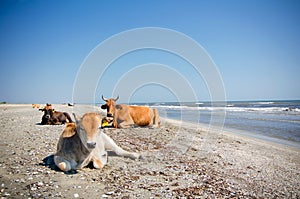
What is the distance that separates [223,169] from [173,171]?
1.44 meters

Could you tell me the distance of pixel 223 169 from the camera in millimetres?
5848

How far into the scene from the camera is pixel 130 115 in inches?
509

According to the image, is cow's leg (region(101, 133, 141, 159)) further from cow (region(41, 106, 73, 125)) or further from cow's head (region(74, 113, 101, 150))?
cow (region(41, 106, 73, 125))

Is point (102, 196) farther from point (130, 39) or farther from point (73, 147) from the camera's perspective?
point (130, 39)

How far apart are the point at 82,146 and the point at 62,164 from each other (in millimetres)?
524

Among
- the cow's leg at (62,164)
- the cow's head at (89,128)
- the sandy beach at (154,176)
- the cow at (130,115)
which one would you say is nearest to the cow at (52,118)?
the cow at (130,115)

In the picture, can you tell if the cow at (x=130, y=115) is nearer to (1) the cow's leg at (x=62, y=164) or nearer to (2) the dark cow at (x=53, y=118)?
(2) the dark cow at (x=53, y=118)

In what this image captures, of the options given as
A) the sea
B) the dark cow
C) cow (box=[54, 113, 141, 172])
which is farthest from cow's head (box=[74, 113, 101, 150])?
the dark cow

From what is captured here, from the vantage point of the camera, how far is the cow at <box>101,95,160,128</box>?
38.6 feet

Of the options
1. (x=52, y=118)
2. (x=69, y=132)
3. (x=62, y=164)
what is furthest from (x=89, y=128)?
(x=52, y=118)

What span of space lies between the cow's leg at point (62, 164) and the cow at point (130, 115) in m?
6.34

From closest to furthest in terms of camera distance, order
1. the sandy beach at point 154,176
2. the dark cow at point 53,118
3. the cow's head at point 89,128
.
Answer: the sandy beach at point 154,176, the cow's head at point 89,128, the dark cow at point 53,118

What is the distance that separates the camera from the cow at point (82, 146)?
4645 millimetres

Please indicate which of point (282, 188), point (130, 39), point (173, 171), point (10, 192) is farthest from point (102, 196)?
point (130, 39)
